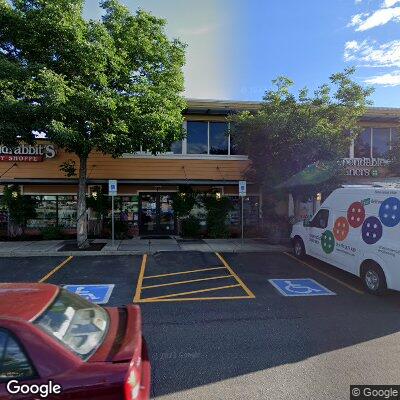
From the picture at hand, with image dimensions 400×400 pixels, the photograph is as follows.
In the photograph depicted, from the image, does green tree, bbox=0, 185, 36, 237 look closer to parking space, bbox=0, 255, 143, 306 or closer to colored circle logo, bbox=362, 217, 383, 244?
parking space, bbox=0, 255, 143, 306

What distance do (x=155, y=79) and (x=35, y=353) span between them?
11.8 m

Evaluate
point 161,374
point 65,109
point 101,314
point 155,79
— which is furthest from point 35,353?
point 155,79

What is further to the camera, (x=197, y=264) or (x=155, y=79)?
(x=155, y=79)

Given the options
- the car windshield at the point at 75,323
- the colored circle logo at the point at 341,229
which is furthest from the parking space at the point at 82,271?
the colored circle logo at the point at 341,229

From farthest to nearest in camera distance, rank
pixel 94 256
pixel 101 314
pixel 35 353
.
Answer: pixel 94 256
pixel 101 314
pixel 35 353

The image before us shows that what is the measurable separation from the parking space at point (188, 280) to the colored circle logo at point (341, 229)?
282 cm

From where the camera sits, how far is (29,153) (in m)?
16.2

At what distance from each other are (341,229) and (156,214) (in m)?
10.4

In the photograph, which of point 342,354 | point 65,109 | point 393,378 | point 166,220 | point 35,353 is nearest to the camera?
point 35,353

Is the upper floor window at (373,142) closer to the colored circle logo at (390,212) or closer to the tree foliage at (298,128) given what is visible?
the tree foliage at (298,128)

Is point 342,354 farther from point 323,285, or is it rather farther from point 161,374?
point 323,285

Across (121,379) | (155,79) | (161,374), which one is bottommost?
(161,374)

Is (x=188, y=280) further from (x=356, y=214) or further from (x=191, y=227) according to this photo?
(x=191, y=227)

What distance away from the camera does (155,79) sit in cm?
1289
